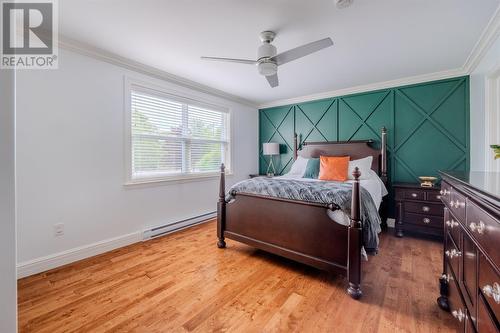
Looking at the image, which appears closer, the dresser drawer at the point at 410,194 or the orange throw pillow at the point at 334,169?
the dresser drawer at the point at 410,194

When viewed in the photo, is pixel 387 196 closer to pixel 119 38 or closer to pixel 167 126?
pixel 167 126

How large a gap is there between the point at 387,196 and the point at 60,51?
15.1 ft

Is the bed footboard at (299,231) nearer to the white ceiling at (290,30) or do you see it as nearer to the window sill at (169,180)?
the window sill at (169,180)

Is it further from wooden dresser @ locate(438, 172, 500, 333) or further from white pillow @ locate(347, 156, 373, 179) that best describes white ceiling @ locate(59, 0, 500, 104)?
wooden dresser @ locate(438, 172, 500, 333)

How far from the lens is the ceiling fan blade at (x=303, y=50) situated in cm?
186

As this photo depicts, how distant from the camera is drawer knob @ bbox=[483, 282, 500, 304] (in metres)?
0.68

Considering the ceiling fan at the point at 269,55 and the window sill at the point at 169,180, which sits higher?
the ceiling fan at the point at 269,55

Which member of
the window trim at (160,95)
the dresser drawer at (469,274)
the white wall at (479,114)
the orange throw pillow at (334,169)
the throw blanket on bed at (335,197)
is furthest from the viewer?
the orange throw pillow at (334,169)

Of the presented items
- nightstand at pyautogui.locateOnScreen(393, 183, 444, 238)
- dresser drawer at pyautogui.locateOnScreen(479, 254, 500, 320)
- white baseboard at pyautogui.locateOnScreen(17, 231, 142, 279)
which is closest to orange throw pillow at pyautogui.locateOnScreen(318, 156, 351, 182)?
nightstand at pyautogui.locateOnScreen(393, 183, 444, 238)

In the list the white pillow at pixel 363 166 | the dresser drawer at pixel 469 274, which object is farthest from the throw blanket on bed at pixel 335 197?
the white pillow at pixel 363 166

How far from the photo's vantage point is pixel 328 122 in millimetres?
4176

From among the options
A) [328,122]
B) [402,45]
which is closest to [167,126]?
[328,122]

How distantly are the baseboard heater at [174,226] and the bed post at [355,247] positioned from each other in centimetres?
247

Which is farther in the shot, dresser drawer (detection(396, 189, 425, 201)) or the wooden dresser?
dresser drawer (detection(396, 189, 425, 201))
